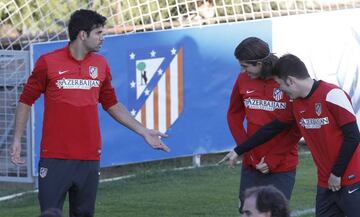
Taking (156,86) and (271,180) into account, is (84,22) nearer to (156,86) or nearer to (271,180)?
(271,180)

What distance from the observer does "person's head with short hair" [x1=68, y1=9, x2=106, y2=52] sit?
24.1ft

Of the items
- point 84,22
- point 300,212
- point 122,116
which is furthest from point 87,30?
point 300,212

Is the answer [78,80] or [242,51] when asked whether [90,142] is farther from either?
[242,51]

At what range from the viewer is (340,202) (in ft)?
23.1

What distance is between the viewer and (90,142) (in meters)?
Answer: 7.38

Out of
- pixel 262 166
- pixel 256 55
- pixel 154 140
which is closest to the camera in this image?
pixel 256 55

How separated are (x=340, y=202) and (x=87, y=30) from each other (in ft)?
7.01

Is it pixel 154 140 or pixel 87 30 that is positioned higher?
pixel 87 30

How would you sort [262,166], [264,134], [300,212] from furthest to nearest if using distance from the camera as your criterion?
[300,212], [262,166], [264,134]

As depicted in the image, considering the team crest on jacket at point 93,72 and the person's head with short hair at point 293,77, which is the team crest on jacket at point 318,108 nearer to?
the person's head with short hair at point 293,77

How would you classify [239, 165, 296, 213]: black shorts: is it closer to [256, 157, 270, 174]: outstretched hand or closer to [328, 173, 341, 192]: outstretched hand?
[256, 157, 270, 174]: outstretched hand

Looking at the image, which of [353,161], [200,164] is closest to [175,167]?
[200,164]

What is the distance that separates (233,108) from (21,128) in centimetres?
159

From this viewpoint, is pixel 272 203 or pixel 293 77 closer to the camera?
pixel 272 203
